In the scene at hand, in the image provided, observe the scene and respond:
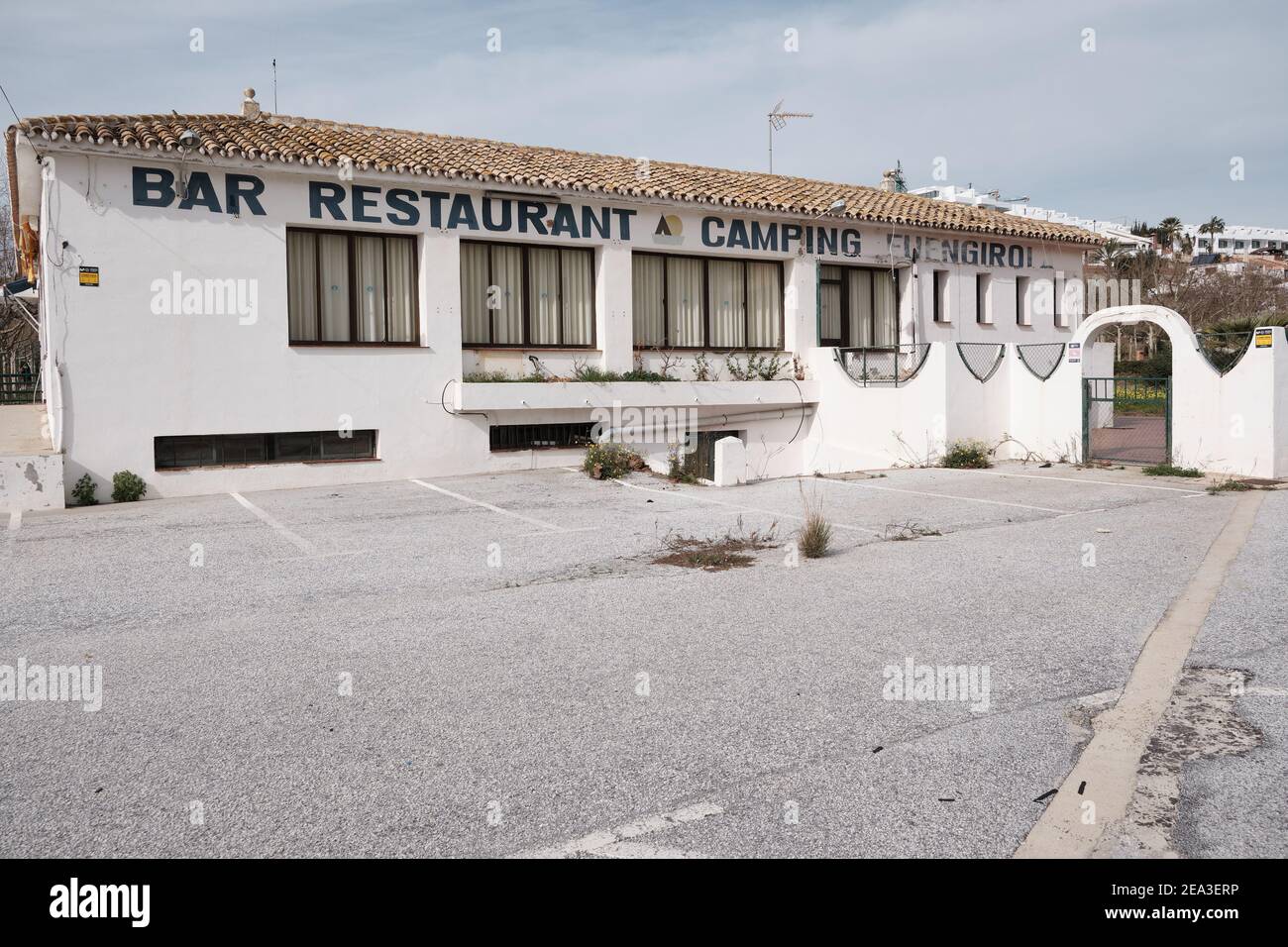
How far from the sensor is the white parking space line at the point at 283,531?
10.4 meters

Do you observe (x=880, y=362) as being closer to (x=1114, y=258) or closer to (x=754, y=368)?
(x=754, y=368)

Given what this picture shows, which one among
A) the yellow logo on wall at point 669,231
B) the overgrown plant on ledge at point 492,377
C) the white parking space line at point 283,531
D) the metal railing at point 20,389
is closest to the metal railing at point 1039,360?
the yellow logo on wall at point 669,231

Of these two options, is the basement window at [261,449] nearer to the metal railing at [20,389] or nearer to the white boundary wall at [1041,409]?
the white boundary wall at [1041,409]

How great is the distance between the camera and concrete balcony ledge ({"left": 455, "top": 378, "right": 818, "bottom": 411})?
16.6 metres

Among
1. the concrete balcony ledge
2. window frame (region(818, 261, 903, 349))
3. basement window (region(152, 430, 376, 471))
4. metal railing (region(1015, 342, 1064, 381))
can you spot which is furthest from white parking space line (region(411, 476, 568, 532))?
metal railing (region(1015, 342, 1064, 381))

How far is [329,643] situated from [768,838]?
3.84 m

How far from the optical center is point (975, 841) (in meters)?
3.91

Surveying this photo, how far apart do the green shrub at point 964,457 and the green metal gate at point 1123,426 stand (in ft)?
5.79

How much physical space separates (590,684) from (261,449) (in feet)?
36.2

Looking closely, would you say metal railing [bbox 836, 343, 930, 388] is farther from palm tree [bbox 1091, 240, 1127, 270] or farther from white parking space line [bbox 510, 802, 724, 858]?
palm tree [bbox 1091, 240, 1127, 270]

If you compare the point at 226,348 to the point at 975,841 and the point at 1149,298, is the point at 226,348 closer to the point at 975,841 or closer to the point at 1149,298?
the point at 975,841

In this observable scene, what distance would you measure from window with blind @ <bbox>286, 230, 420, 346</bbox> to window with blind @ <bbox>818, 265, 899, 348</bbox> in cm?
878
